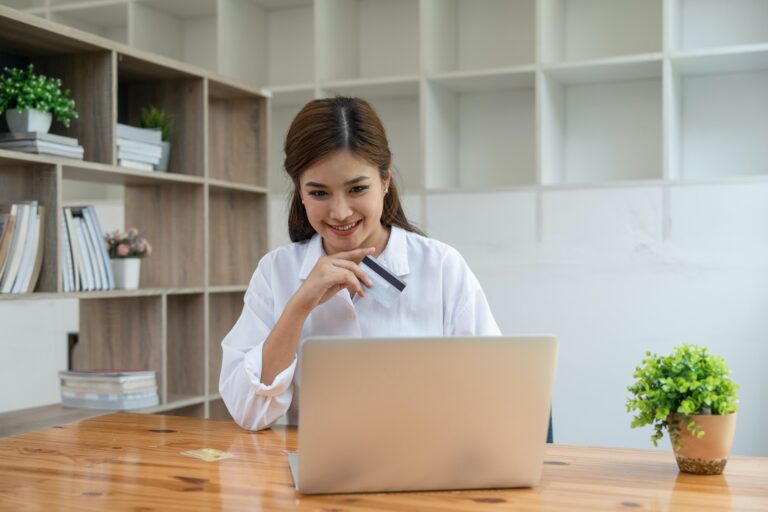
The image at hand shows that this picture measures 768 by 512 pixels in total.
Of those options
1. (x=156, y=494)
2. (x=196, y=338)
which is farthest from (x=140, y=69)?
(x=156, y=494)

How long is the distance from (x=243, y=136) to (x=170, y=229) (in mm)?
571

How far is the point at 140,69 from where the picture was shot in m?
3.24

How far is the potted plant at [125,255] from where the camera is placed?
3.11m

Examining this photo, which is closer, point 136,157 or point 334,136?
point 334,136

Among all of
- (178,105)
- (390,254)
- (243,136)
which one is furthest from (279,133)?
(390,254)

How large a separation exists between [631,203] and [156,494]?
2598 millimetres

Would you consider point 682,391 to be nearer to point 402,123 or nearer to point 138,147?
point 138,147

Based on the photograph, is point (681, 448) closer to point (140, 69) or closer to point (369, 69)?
point (140, 69)

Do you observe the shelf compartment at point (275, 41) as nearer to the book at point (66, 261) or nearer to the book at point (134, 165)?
the book at point (134, 165)

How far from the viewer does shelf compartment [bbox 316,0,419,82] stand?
4016 mm

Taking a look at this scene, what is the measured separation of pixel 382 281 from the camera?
1.82 m

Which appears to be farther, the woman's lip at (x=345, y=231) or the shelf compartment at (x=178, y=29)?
the shelf compartment at (x=178, y=29)

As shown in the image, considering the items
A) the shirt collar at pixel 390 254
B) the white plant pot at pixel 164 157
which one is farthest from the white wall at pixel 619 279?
the shirt collar at pixel 390 254

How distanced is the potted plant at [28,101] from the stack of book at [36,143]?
1.5 inches
